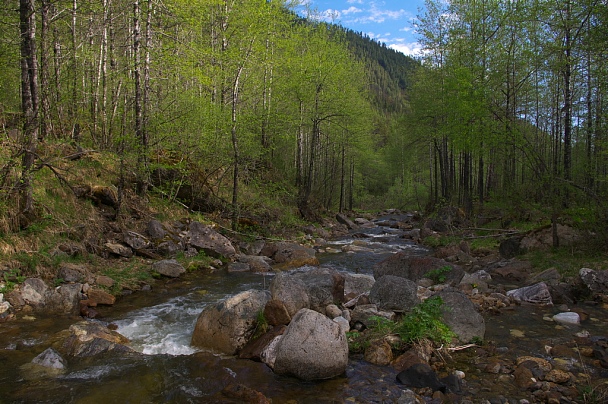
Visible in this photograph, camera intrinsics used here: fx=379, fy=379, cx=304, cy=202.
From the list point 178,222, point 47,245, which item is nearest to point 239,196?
point 178,222

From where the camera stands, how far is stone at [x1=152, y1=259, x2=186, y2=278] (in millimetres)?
10242

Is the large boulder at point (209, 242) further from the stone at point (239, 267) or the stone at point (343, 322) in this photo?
the stone at point (343, 322)

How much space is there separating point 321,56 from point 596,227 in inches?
639

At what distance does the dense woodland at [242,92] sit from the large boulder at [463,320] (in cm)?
628

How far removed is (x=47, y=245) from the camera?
28.9ft

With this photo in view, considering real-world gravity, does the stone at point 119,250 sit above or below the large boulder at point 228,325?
above

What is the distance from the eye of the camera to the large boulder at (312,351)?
5105mm

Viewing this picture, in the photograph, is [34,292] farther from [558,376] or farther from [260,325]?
[558,376]

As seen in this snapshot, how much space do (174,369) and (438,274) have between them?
700 cm

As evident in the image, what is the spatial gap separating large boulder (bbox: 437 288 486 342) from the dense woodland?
20.6 feet

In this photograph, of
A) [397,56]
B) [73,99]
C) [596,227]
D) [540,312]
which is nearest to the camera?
[540,312]

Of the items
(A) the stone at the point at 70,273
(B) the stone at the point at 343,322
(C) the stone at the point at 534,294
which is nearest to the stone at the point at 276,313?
(B) the stone at the point at 343,322

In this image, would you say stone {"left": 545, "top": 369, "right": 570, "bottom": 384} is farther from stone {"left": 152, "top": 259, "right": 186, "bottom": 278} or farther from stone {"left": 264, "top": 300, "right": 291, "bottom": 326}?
stone {"left": 152, "top": 259, "right": 186, "bottom": 278}

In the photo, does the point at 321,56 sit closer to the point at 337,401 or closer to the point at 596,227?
the point at 596,227
